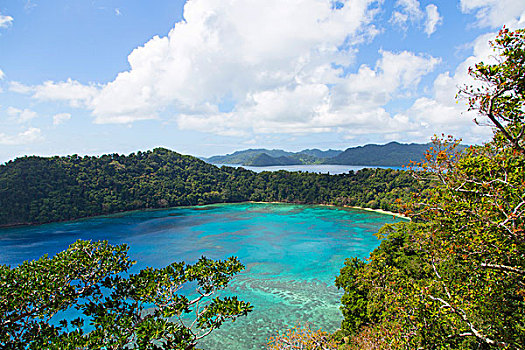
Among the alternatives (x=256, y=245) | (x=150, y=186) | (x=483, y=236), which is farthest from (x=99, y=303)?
(x=150, y=186)

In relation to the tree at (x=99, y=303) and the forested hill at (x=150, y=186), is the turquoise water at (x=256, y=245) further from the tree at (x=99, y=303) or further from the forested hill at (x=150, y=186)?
the tree at (x=99, y=303)

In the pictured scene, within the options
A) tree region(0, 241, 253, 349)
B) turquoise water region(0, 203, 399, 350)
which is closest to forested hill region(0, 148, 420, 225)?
turquoise water region(0, 203, 399, 350)

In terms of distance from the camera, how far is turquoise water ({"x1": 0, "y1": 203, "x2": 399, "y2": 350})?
2039 centimetres

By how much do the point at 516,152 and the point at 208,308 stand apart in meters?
5.99

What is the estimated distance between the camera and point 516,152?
4973 millimetres

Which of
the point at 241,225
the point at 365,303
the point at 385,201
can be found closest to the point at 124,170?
the point at 241,225

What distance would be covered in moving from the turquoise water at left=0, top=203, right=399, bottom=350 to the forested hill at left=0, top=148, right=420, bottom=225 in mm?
4345

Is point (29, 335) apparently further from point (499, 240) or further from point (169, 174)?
point (169, 174)

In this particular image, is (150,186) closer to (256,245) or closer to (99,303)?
(256,245)

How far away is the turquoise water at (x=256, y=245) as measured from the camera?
2039 cm

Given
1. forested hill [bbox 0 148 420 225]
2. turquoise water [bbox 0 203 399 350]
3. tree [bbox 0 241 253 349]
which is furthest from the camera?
forested hill [bbox 0 148 420 225]

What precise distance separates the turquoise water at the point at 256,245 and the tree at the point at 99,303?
500 inches

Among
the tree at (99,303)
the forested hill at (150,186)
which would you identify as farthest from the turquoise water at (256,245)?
the tree at (99,303)

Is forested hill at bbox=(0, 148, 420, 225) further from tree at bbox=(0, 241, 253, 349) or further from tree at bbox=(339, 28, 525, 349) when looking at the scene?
tree at bbox=(0, 241, 253, 349)
